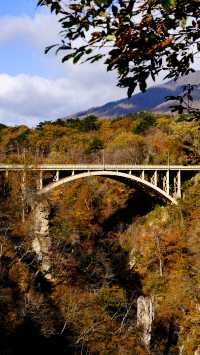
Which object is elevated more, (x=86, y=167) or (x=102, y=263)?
(x=86, y=167)

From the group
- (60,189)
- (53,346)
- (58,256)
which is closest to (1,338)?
(53,346)

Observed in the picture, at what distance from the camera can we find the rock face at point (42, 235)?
107ft

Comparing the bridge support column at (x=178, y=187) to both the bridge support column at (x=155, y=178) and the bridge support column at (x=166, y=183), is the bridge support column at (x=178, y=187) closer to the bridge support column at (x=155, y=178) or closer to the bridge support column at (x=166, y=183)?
the bridge support column at (x=166, y=183)

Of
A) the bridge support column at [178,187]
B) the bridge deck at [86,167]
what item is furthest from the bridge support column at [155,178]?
the bridge support column at [178,187]

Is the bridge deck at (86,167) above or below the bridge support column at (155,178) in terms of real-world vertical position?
above

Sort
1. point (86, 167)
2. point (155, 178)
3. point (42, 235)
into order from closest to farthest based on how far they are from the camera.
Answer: point (42, 235) → point (86, 167) → point (155, 178)

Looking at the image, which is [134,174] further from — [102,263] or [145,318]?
[145,318]

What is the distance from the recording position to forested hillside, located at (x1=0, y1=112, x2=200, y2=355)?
2539cm

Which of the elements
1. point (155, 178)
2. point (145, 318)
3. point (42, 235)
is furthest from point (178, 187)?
point (145, 318)

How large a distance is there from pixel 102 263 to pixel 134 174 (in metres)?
10.4

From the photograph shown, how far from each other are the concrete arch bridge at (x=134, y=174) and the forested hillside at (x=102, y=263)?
1.10 meters

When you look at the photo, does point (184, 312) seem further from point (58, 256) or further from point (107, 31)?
point (107, 31)

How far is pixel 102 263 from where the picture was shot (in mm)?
36406

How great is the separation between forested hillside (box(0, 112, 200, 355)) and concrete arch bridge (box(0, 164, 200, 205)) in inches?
43.4
